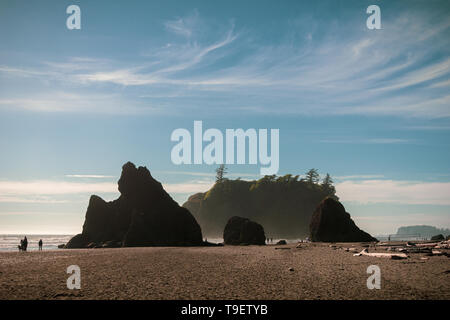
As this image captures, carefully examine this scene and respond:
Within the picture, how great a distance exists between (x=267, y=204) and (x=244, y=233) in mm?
105908

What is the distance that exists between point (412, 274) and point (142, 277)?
15507 millimetres

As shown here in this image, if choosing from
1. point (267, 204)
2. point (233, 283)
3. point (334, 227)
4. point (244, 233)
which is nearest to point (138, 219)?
point (244, 233)

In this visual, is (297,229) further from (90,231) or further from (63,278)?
(63,278)

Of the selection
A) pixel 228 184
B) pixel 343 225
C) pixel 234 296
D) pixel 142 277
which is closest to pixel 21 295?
pixel 142 277

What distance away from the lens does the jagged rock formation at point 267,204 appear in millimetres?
154250

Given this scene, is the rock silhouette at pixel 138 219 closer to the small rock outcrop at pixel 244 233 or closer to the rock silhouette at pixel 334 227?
the small rock outcrop at pixel 244 233

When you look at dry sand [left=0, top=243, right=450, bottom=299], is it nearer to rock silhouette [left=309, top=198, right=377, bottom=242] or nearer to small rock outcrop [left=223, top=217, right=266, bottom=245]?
rock silhouette [left=309, top=198, right=377, bottom=242]

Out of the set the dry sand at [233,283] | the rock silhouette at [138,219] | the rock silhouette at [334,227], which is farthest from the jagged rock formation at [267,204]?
the dry sand at [233,283]

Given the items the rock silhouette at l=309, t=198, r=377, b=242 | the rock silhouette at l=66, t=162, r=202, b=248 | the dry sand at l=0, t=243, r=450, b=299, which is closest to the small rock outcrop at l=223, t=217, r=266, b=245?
the rock silhouette at l=66, t=162, r=202, b=248

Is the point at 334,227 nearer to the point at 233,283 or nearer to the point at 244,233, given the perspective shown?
the point at 244,233

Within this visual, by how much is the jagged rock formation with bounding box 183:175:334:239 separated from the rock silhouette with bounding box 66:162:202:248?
91.7 metres

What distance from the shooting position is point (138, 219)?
2351 inches

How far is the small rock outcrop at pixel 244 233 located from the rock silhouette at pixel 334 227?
10.0 metres

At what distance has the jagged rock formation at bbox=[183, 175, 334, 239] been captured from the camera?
15425 centimetres
